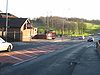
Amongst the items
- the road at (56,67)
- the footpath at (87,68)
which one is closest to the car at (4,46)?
the road at (56,67)

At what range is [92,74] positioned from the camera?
15.0 meters

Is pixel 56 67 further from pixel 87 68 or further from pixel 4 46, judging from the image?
pixel 4 46

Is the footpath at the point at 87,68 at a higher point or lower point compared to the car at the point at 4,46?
lower

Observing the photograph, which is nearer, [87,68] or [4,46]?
[87,68]

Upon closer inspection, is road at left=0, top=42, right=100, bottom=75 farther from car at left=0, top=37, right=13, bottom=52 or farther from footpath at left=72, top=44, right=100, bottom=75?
car at left=0, top=37, right=13, bottom=52

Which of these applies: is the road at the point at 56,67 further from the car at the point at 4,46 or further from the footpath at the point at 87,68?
the car at the point at 4,46

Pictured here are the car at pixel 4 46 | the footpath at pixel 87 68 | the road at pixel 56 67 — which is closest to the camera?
the road at pixel 56 67

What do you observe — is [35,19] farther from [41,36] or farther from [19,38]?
[19,38]

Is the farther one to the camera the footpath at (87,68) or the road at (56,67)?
the footpath at (87,68)

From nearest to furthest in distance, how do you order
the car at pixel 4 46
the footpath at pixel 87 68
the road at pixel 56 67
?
the road at pixel 56 67 → the footpath at pixel 87 68 → the car at pixel 4 46

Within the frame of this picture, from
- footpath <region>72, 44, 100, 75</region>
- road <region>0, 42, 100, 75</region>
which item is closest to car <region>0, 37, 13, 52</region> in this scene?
road <region>0, 42, 100, 75</region>

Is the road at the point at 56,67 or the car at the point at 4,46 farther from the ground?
the car at the point at 4,46

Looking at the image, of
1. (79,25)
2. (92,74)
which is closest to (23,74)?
(92,74)

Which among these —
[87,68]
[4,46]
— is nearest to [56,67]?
[87,68]
